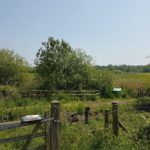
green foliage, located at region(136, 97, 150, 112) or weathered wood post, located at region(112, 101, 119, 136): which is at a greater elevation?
weathered wood post, located at region(112, 101, 119, 136)

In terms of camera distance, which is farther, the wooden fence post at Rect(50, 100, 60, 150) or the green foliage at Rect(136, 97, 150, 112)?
the green foliage at Rect(136, 97, 150, 112)

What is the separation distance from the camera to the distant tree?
3712 cm

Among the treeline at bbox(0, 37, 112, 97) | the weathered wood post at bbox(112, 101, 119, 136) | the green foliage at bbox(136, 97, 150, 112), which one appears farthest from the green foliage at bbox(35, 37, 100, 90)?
the weathered wood post at bbox(112, 101, 119, 136)

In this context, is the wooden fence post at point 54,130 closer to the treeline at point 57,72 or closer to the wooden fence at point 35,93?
the wooden fence at point 35,93

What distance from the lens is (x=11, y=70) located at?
124ft

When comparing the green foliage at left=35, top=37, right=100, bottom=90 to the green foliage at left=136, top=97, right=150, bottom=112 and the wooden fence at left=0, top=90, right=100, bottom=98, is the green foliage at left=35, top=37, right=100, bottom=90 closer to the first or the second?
the wooden fence at left=0, top=90, right=100, bottom=98

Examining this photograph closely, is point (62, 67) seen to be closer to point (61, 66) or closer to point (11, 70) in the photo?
point (61, 66)

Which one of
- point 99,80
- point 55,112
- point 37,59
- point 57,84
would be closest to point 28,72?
point 37,59

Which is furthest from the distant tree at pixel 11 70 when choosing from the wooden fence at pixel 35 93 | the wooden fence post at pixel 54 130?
the wooden fence post at pixel 54 130

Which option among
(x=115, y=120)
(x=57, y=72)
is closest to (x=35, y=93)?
(x=57, y=72)

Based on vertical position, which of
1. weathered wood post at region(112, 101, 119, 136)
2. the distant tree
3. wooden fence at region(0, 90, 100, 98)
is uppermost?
A: the distant tree

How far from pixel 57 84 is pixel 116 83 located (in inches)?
350

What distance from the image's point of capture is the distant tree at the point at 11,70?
122ft

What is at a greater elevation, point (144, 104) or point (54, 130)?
point (54, 130)
